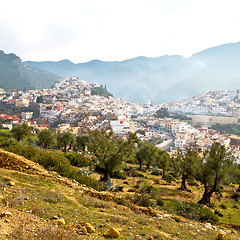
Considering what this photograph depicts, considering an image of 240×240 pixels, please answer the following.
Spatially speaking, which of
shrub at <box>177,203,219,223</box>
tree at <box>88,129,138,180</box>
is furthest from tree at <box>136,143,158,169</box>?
shrub at <box>177,203,219,223</box>

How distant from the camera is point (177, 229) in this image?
628cm

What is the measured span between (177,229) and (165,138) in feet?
226

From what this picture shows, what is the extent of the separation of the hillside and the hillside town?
46.7 m

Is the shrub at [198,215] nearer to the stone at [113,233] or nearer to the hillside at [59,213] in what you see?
the hillside at [59,213]

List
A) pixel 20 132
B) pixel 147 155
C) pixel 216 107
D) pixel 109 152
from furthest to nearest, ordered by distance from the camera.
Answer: pixel 216 107 → pixel 20 132 → pixel 147 155 → pixel 109 152

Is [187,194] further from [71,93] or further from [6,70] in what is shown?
[6,70]

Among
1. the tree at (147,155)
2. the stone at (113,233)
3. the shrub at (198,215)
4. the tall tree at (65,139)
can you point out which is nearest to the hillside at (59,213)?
the stone at (113,233)

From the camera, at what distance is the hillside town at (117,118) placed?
6669 cm

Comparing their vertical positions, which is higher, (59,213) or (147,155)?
(59,213)

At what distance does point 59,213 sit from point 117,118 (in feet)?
282

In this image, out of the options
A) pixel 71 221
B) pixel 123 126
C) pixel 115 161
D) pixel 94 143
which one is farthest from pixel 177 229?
pixel 123 126

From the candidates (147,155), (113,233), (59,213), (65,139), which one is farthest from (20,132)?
(113,233)

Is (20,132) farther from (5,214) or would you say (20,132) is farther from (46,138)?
(5,214)

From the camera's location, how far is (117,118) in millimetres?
91125
